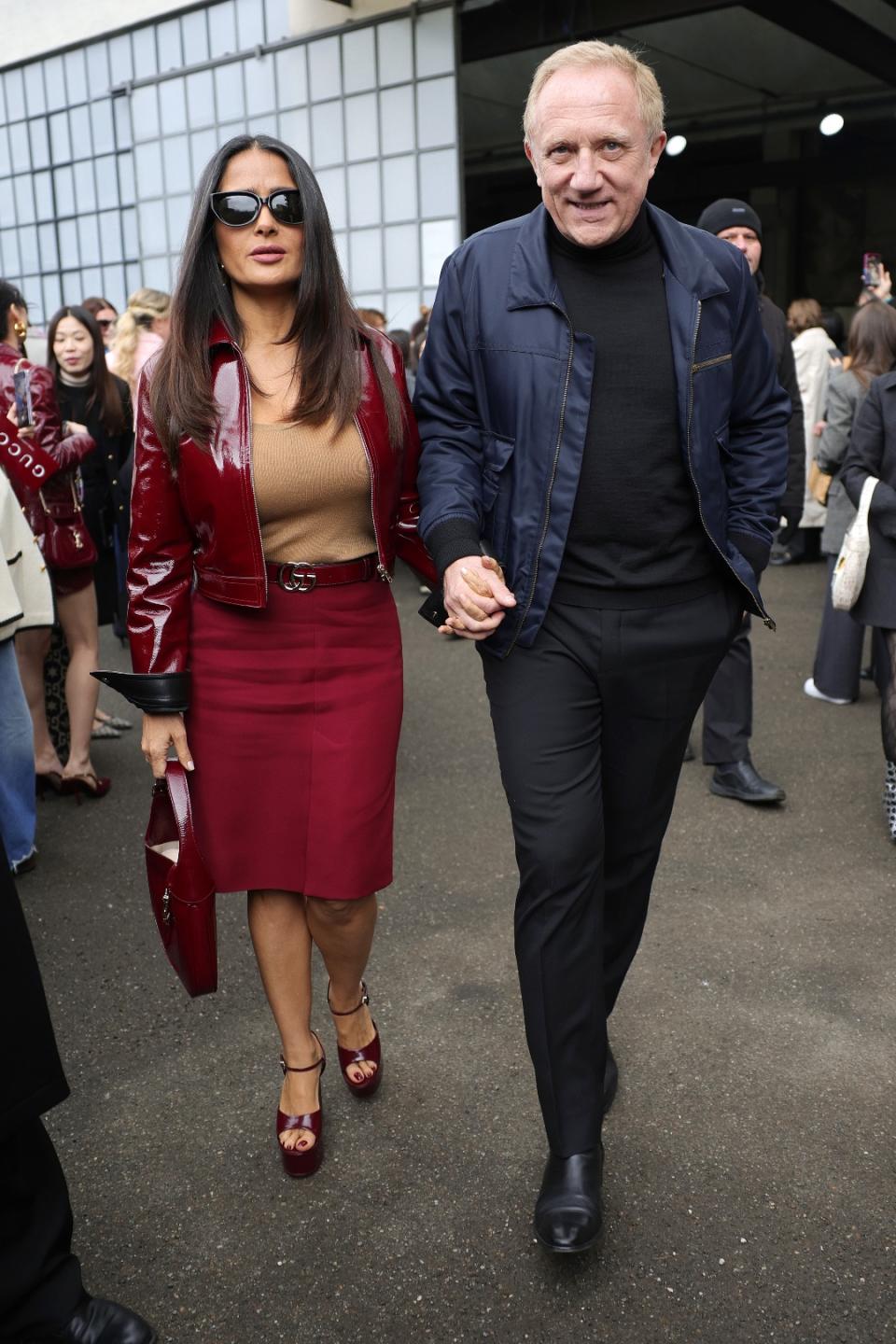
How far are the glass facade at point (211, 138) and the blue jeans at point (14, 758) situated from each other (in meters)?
8.68

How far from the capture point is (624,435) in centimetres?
245

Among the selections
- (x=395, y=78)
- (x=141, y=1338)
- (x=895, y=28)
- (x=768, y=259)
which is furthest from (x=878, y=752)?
(x=768, y=259)

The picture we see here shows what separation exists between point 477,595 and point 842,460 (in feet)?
13.7

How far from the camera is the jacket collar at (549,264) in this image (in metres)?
2.43

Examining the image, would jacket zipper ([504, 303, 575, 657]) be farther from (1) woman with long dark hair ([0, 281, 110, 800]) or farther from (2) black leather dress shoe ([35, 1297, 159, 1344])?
(1) woman with long dark hair ([0, 281, 110, 800])

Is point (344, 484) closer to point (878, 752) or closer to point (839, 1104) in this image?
point (839, 1104)

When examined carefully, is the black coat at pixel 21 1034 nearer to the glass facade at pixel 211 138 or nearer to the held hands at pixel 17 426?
the held hands at pixel 17 426

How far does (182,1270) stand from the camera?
2498 mm

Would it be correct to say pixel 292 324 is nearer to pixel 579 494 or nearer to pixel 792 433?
pixel 579 494

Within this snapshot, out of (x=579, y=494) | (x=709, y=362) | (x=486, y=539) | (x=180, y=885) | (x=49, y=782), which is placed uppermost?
(x=709, y=362)

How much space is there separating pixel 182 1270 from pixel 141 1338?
0.29m

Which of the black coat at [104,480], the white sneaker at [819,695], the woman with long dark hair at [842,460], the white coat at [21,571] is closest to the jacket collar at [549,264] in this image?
the white coat at [21,571]

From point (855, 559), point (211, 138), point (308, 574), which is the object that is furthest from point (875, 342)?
point (211, 138)

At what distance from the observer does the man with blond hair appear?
2396 mm
